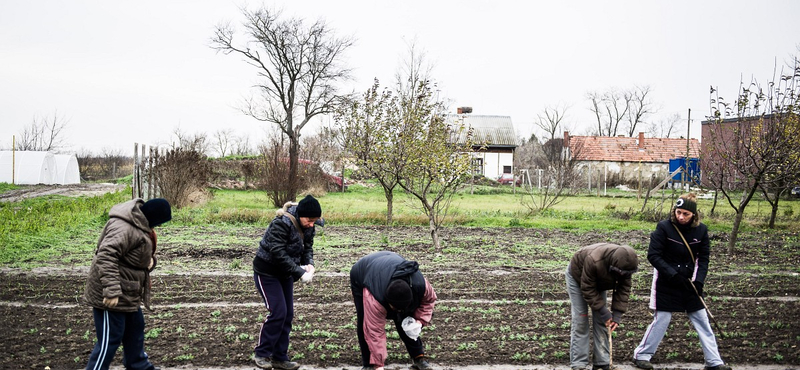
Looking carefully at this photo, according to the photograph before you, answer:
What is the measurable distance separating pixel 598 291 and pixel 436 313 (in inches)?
106

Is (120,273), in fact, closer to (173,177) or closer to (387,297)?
(387,297)

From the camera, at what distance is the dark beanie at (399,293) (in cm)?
441

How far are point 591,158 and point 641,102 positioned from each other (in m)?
21.9

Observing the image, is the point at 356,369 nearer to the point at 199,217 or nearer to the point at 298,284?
the point at 298,284

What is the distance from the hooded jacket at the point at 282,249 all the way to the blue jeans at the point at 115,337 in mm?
1101

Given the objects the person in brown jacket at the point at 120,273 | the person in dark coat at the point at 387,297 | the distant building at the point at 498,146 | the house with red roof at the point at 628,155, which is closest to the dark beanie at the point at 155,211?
the person in brown jacket at the point at 120,273

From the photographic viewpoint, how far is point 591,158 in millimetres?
51062

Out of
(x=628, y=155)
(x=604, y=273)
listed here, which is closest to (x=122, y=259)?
(x=604, y=273)

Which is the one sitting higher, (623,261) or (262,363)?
(623,261)

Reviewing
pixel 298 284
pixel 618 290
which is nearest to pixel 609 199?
pixel 298 284

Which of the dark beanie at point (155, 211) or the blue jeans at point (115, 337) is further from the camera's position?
the dark beanie at point (155, 211)

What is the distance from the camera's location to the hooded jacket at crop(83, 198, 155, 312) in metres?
4.43

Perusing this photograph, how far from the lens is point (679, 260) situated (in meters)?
5.67

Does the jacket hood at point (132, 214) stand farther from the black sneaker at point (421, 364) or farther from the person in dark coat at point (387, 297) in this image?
the black sneaker at point (421, 364)
